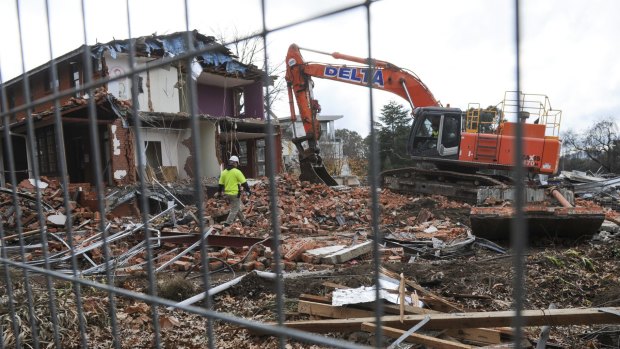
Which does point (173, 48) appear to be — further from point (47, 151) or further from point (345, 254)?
point (47, 151)

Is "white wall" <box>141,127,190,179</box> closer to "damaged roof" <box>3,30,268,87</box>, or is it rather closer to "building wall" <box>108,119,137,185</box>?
"damaged roof" <box>3,30,268,87</box>

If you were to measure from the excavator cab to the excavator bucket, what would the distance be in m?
3.24

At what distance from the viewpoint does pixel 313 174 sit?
13.8 meters

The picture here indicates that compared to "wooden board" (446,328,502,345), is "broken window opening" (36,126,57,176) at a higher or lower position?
higher

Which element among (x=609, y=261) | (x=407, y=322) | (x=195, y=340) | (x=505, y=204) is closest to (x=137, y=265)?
(x=195, y=340)

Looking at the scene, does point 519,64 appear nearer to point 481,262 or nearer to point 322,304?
point 322,304

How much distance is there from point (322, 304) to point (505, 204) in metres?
4.36

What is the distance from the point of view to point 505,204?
664cm

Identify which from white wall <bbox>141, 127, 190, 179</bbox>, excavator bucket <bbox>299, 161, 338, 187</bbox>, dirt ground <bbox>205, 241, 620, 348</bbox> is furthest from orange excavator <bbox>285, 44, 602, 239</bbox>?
white wall <bbox>141, 127, 190, 179</bbox>

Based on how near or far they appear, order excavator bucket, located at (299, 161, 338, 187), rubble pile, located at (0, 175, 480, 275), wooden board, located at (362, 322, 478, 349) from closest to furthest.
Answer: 1. wooden board, located at (362, 322, 478, 349)
2. rubble pile, located at (0, 175, 480, 275)
3. excavator bucket, located at (299, 161, 338, 187)

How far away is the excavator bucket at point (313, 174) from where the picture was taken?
1360 centimetres

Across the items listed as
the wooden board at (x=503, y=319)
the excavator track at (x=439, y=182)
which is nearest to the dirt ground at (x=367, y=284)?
the wooden board at (x=503, y=319)

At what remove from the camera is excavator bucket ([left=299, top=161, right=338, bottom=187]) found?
44.6 ft

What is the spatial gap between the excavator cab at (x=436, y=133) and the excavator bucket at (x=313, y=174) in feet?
10.6
